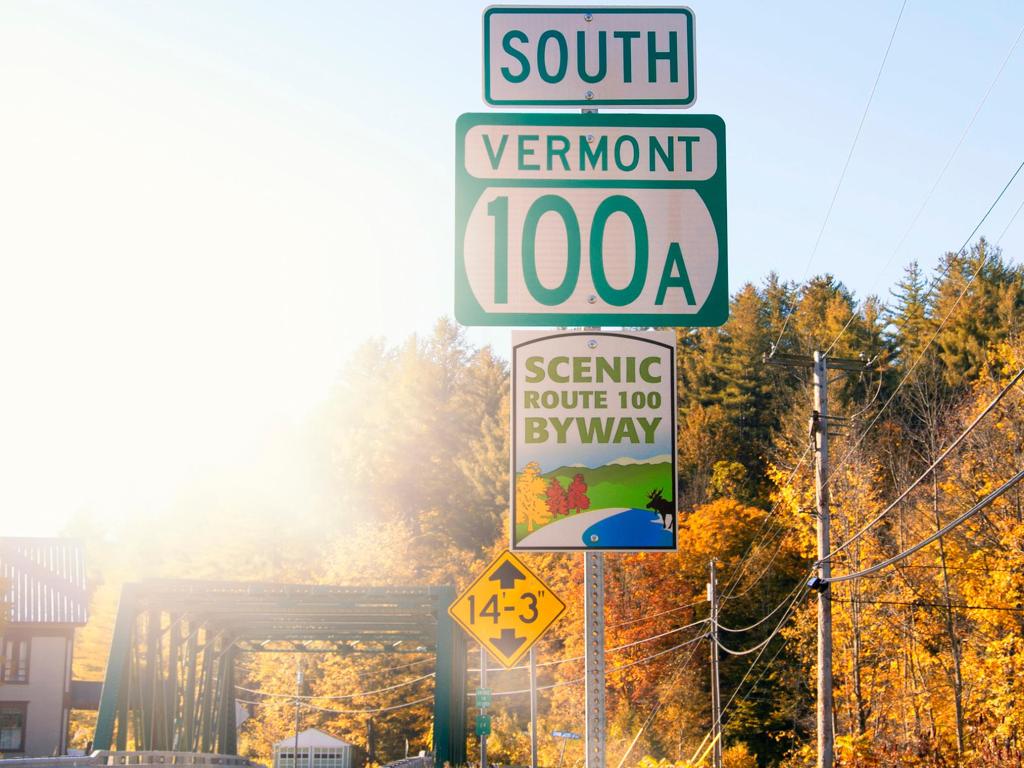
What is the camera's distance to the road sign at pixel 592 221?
482cm

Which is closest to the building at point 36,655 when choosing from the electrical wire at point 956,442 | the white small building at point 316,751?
the white small building at point 316,751

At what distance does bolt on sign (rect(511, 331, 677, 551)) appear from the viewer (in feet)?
15.1

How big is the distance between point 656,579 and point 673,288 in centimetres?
5770

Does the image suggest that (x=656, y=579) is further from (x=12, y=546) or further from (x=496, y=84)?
(x=496, y=84)

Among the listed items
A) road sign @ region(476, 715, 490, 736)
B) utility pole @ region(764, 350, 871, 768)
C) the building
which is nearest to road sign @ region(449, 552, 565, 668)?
road sign @ region(476, 715, 490, 736)

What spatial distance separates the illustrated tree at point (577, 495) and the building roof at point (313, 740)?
6747 centimetres

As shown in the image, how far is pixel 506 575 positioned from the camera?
13398 millimetres

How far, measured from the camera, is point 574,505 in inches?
182

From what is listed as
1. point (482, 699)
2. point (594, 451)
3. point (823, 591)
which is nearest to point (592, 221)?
point (594, 451)

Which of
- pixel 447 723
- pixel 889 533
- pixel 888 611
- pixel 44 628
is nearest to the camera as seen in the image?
pixel 447 723

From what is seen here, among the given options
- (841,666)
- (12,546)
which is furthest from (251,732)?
(841,666)

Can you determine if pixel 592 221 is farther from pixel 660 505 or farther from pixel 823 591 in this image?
pixel 823 591

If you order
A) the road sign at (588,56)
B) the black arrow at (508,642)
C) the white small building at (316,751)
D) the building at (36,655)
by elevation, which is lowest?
the white small building at (316,751)

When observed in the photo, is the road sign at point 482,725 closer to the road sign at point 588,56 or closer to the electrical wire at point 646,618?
the road sign at point 588,56
